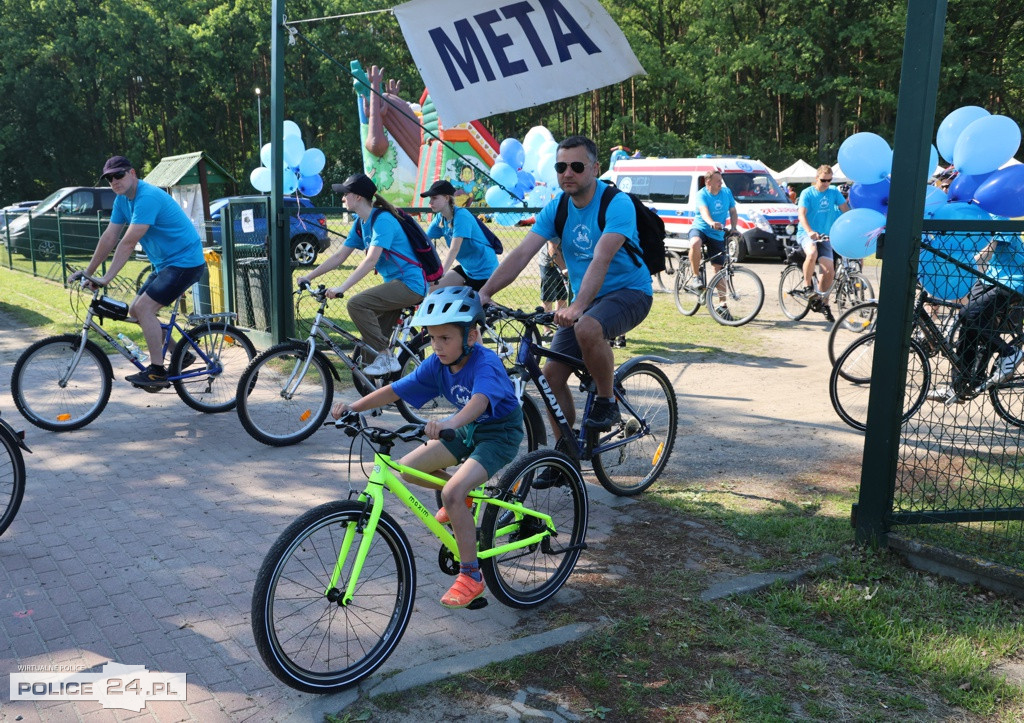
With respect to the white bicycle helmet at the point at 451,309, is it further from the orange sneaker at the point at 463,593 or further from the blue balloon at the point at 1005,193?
the blue balloon at the point at 1005,193

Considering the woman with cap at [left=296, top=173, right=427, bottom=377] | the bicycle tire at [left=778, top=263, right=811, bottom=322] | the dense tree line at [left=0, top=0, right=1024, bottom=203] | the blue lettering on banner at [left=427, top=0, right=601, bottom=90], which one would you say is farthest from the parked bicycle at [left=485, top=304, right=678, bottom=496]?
the dense tree line at [left=0, top=0, right=1024, bottom=203]

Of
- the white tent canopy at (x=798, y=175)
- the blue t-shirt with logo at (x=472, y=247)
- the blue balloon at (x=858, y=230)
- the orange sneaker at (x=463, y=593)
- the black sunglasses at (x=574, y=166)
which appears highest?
the white tent canopy at (x=798, y=175)

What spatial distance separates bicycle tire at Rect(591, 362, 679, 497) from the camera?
17.9ft

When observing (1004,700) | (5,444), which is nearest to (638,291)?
(1004,700)

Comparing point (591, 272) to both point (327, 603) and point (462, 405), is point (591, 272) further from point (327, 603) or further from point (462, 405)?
point (327, 603)

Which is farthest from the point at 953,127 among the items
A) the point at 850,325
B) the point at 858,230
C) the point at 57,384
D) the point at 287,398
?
the point at 57,384

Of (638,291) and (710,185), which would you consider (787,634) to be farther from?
(710,185)

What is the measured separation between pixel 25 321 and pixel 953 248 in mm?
11875

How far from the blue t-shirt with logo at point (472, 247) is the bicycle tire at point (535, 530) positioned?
4.71 meters

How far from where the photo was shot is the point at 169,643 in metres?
3.71

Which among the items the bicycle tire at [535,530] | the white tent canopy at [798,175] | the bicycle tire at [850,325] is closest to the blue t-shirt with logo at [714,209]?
the bicycle tire at [850,325]

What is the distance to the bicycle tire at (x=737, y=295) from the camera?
12281 millimetres

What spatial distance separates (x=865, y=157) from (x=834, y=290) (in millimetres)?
5076

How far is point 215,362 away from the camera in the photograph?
7.48m
